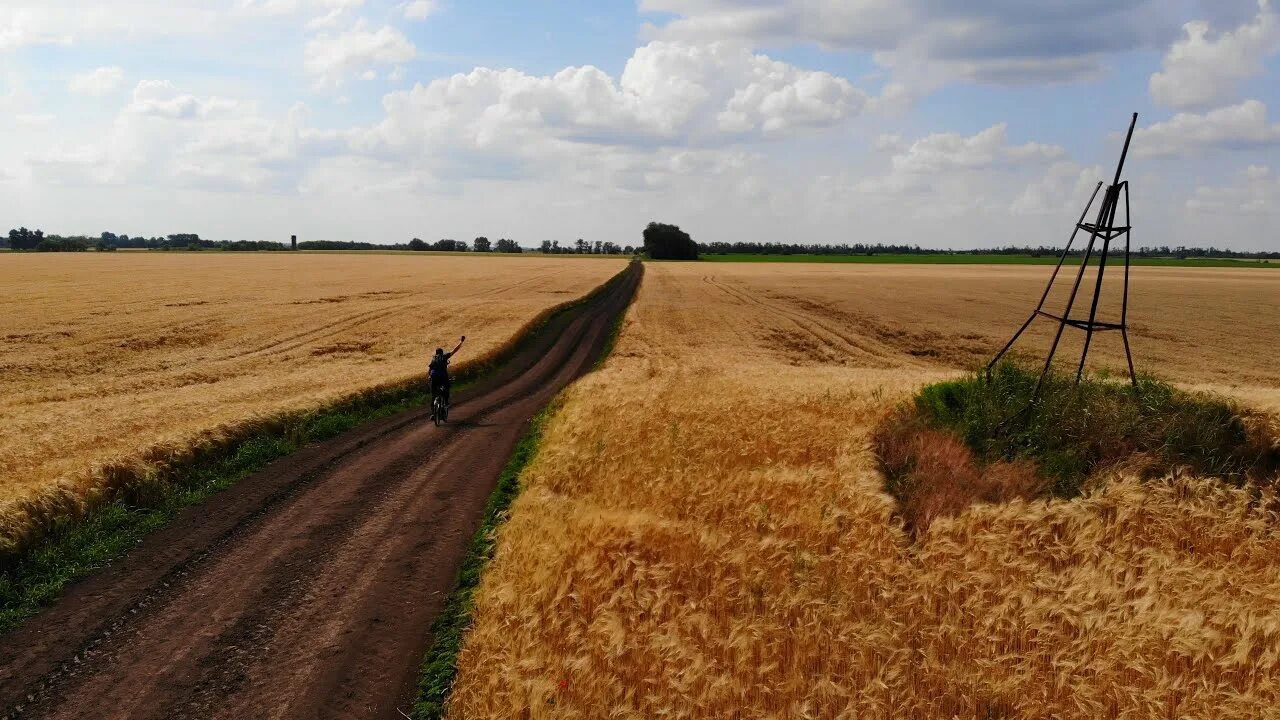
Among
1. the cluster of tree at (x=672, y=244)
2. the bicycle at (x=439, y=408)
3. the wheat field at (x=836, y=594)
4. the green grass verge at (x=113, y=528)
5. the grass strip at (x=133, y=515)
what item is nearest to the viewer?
the wheat field at (x=836, y=594)

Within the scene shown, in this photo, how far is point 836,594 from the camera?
922 cm

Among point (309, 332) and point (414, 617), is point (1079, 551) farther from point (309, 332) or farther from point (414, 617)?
point (309, 332)

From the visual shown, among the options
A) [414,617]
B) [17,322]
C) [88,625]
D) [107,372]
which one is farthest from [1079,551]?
[17,322]


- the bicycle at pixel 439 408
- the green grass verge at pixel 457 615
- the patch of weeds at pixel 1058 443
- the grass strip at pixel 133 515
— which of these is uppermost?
the patch of weeds at pixel 1058 443

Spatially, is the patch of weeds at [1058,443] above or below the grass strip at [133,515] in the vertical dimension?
above

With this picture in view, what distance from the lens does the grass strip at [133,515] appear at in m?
10.0

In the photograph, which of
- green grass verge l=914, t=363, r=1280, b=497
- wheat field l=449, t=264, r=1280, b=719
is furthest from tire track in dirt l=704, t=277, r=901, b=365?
wheat field l=449, t=264, r=1280, b=719

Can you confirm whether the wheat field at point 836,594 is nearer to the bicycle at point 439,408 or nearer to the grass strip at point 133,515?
the bicycle at point 439,408

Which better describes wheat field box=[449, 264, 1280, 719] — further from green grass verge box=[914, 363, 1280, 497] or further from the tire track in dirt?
the tire track in dirt

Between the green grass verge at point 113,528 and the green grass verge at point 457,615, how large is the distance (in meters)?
5.50

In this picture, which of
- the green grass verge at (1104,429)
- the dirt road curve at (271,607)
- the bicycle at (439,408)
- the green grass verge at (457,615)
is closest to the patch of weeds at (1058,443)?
the green grass verge at (1104,429)

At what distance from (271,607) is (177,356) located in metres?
29.0

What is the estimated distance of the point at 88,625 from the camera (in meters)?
9.11

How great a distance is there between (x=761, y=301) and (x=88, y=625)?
60.4 metres
